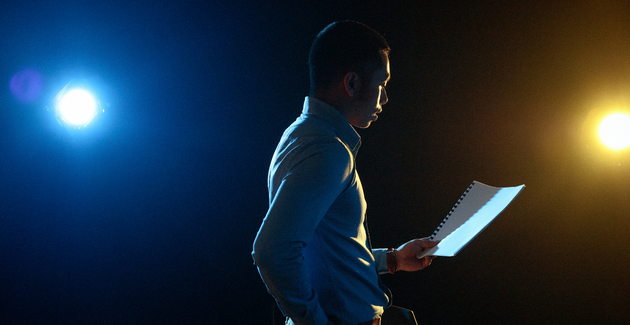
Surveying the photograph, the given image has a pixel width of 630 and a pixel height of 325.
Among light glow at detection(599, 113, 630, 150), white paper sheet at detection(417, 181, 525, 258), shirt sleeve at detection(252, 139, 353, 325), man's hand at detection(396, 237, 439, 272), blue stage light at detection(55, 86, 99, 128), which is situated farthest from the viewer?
light glow at detection(599, 113, 630, 150)

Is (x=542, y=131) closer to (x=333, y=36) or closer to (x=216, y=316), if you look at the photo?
(x=333, y=36)


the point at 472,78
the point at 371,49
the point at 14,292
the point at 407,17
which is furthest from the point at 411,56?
Answer: the point at 14,292

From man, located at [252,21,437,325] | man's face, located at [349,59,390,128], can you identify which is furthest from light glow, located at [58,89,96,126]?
man's face, located at [349,59,390,128]

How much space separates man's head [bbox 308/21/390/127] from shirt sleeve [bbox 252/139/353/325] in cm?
19

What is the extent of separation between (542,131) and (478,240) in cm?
59

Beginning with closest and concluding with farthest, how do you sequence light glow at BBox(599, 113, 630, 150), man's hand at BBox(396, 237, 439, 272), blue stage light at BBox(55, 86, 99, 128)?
1. man's hand at BBox(396, 237, 439, 272)
2. blue stage light at BBox(55, 86, 99, 128)
3. light glow at BBox(599, 113, 630, 150)

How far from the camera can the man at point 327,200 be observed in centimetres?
66

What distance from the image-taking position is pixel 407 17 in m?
1.64

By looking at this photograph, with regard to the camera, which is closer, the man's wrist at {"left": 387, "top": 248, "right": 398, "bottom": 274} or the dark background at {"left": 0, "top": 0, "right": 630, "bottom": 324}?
the man's wrist at {"left": 387, "top": 248, "right": 398, "bottom": 274}

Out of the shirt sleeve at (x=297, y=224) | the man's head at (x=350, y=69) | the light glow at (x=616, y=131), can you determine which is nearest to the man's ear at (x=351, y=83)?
the man's head at (x=350, y=69)

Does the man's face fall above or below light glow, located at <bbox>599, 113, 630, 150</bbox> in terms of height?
below

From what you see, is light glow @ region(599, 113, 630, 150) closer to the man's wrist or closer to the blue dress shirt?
the man's wrist

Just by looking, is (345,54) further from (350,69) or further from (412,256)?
(412,256)

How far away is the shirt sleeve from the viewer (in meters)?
0.65
